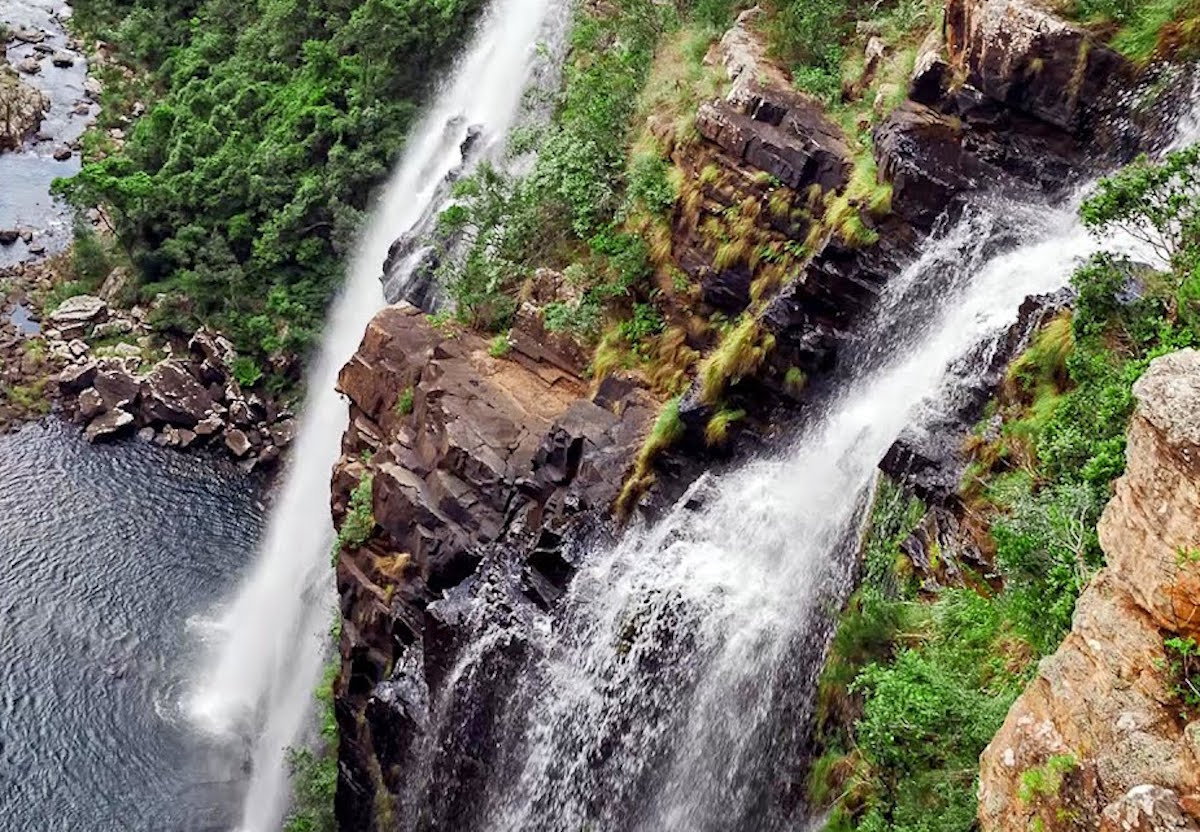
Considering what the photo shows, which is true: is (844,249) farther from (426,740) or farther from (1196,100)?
(426,740)

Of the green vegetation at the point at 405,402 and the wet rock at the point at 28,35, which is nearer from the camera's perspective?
the green vegetation at the point at 405,402

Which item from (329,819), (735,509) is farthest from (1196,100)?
(329,819)

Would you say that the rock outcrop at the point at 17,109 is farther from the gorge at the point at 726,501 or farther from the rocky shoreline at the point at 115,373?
the gorge at the point at 726,501

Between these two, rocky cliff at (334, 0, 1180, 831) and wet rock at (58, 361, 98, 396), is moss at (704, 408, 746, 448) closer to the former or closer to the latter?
rocky cliff at (334, 0, 1180, 831)

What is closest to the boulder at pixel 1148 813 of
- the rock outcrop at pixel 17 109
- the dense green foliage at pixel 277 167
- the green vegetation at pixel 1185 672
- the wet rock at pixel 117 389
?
the green vegetation at pixel 1185 672

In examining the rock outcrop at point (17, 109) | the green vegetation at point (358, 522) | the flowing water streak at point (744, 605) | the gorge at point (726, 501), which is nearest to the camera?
the gorge at point (726, 501)

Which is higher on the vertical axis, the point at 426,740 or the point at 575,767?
the point at 575,767
